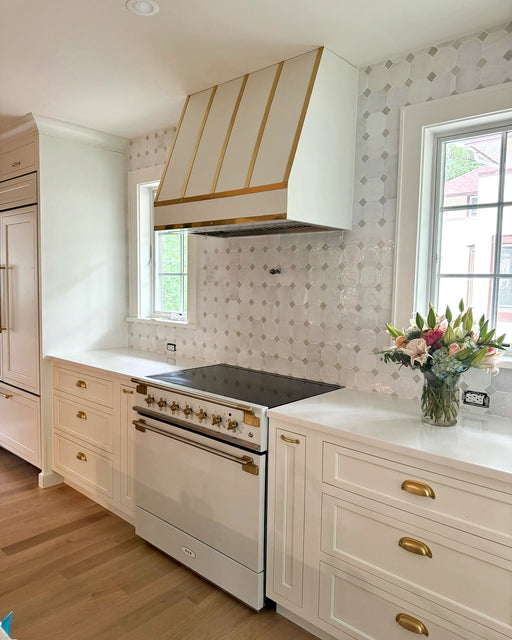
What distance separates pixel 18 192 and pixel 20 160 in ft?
0.72

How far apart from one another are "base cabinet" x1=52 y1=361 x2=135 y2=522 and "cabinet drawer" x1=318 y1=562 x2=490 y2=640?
1362 mm

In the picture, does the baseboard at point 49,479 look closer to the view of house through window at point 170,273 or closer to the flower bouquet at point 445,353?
the view of house through window at point 170,273

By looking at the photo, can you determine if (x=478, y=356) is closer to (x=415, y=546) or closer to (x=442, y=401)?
(x=442, y=401)

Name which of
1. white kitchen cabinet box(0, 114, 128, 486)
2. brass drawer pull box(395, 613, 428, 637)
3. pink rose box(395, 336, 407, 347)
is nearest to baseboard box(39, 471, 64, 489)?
white kitchen cabinet box(0, 114, 128, 486)

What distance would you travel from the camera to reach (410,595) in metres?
1.64

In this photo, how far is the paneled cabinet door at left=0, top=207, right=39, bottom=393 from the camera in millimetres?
3361

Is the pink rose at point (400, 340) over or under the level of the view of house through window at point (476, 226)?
under

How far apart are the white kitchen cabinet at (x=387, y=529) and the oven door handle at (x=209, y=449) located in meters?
0.08

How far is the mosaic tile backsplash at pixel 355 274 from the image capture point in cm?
205

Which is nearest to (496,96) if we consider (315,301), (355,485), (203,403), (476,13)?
(476,13)

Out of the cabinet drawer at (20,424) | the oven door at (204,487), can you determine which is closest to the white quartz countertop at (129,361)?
the oven door at (204,487)

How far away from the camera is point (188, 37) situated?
6.93 feet

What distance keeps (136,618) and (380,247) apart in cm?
199

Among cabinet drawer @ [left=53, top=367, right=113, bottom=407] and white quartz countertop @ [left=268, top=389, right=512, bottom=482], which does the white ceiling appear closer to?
white quartz countertop @ [left=268, top=389, right=512, bottom=482]
